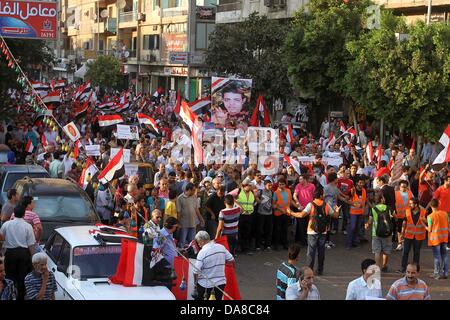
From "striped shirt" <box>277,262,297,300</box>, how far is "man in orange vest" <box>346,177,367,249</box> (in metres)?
7.43

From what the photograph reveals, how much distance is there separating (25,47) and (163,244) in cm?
2086

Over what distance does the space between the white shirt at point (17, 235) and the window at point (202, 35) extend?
154 ft

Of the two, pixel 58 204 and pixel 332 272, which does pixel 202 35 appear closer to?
pixel 58 204

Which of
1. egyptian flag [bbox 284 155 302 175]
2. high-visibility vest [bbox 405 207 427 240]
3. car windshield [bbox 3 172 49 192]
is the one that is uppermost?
egyptian flag [bbox 284 155 302 175]

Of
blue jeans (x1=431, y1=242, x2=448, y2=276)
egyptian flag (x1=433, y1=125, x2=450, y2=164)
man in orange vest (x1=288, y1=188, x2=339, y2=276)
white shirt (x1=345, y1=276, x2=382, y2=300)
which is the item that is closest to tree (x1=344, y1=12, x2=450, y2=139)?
egyptian flag (x1=433, y1=125, x2=450, y2=164)

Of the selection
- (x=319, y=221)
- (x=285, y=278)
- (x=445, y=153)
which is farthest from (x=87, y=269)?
(x=445, y=153)

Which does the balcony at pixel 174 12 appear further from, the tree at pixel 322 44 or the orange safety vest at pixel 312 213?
the orange safety vest at pixel 312 213

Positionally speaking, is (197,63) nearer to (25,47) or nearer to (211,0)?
(211,0)

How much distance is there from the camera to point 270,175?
1902cm

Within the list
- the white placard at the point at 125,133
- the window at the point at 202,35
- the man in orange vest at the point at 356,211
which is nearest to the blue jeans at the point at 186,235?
the man in orange vest at the point at 356,211

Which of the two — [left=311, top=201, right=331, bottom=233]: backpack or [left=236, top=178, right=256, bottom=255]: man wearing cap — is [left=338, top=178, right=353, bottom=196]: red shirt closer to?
[left=236, top=178, right=256, bottom=255]: man wearing cap

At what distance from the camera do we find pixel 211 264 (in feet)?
35.9

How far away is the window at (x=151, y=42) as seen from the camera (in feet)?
212

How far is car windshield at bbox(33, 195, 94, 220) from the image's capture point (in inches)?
571
